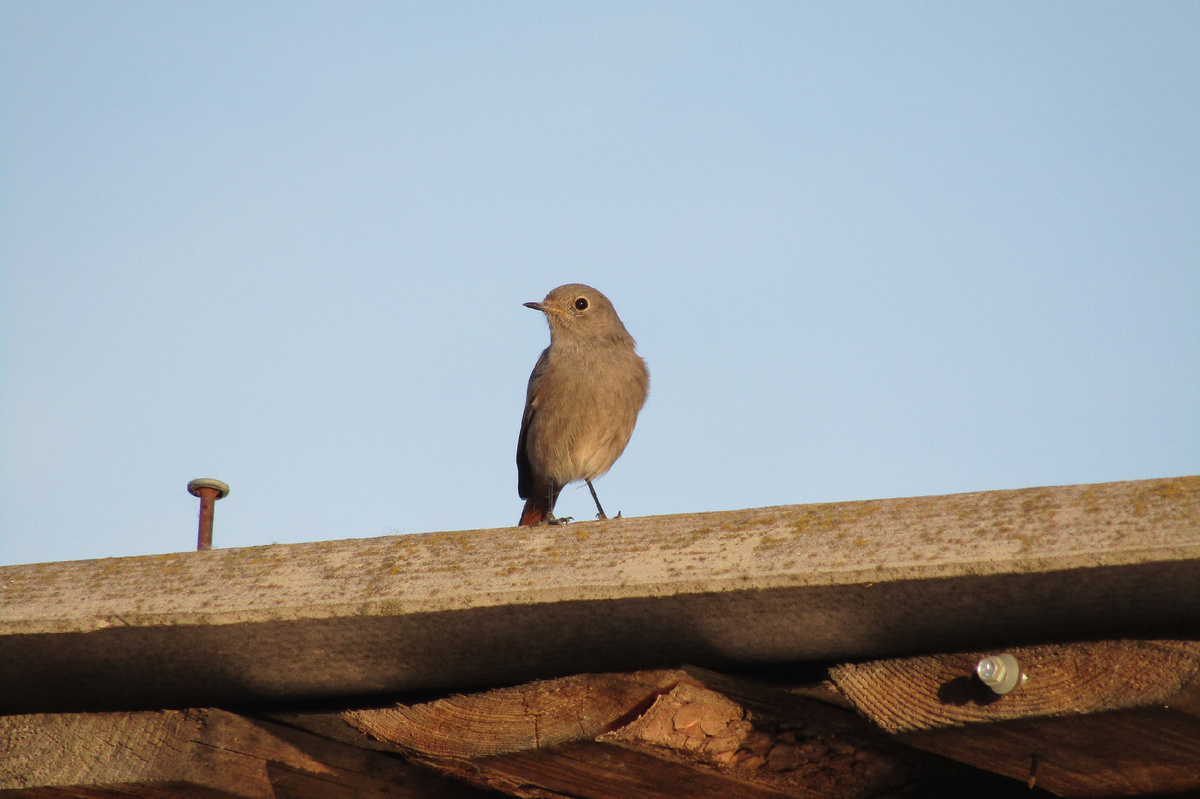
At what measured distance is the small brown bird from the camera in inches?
307

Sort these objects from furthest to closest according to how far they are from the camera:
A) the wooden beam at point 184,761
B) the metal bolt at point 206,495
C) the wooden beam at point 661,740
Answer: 1. the metal bolt at point 206,495
2. the wooden beam at point 184,761
3. the wooden beam at point 661,740

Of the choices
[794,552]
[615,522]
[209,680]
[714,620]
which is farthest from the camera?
[209,680]

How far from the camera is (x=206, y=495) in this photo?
4215 mm

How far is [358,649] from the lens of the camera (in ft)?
9.19

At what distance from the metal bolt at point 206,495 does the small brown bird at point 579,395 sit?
142 inches

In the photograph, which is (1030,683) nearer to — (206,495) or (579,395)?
(206,495)

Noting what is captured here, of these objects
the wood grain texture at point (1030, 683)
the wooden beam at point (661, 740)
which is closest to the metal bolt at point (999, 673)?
the wood grain texture at point (1030, 683)

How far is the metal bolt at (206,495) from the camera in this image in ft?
13.6

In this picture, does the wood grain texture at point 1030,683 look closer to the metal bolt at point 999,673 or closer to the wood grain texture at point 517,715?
the metal bolt at point 999,673

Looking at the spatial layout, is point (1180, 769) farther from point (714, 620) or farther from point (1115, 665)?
point (714, 620)

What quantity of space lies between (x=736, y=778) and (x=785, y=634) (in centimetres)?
39

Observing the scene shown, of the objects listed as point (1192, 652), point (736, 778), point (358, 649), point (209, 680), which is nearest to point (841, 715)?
point (736, 778)

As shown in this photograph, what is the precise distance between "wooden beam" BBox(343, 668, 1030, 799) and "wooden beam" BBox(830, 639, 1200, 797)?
25 centimetres

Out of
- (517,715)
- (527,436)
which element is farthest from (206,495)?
(527,436)
